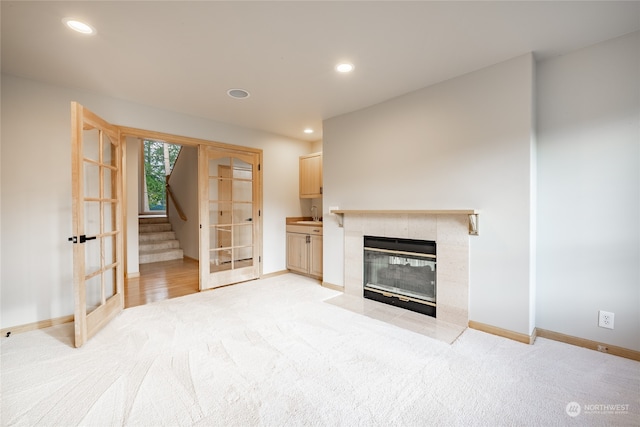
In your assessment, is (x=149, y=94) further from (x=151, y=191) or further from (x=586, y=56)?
(x=151, y=191)

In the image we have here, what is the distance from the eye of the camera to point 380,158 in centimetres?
336

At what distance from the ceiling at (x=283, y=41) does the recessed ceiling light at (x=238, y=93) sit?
98 mm

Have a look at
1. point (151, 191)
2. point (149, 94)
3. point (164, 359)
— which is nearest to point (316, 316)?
point (164, 359)

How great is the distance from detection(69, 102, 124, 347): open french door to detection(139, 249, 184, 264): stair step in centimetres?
300

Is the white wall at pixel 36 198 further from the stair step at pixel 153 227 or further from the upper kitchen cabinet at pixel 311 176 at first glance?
the stair step at pixel 153 227

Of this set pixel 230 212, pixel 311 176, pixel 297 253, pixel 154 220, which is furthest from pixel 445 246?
pixel 154 220

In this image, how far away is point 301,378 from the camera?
1.83 meters

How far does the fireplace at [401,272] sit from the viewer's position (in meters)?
2.94

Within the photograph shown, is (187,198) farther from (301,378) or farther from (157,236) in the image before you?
(301,378)

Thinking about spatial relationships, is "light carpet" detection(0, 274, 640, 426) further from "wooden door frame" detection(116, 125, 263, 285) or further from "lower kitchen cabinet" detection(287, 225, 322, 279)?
"wooden door frame" detection(116, 125, 263, 285)

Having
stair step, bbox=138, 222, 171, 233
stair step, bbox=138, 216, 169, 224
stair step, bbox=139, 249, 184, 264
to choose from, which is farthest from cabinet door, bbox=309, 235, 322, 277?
stair step, bbox=138, 216, 169, 224

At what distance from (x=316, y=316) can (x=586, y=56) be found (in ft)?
10.6

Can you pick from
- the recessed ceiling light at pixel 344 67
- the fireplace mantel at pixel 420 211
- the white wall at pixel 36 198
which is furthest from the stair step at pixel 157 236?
the recessed ceiling light at pixel 344 67

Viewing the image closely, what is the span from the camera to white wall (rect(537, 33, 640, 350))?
2064 millimetres
